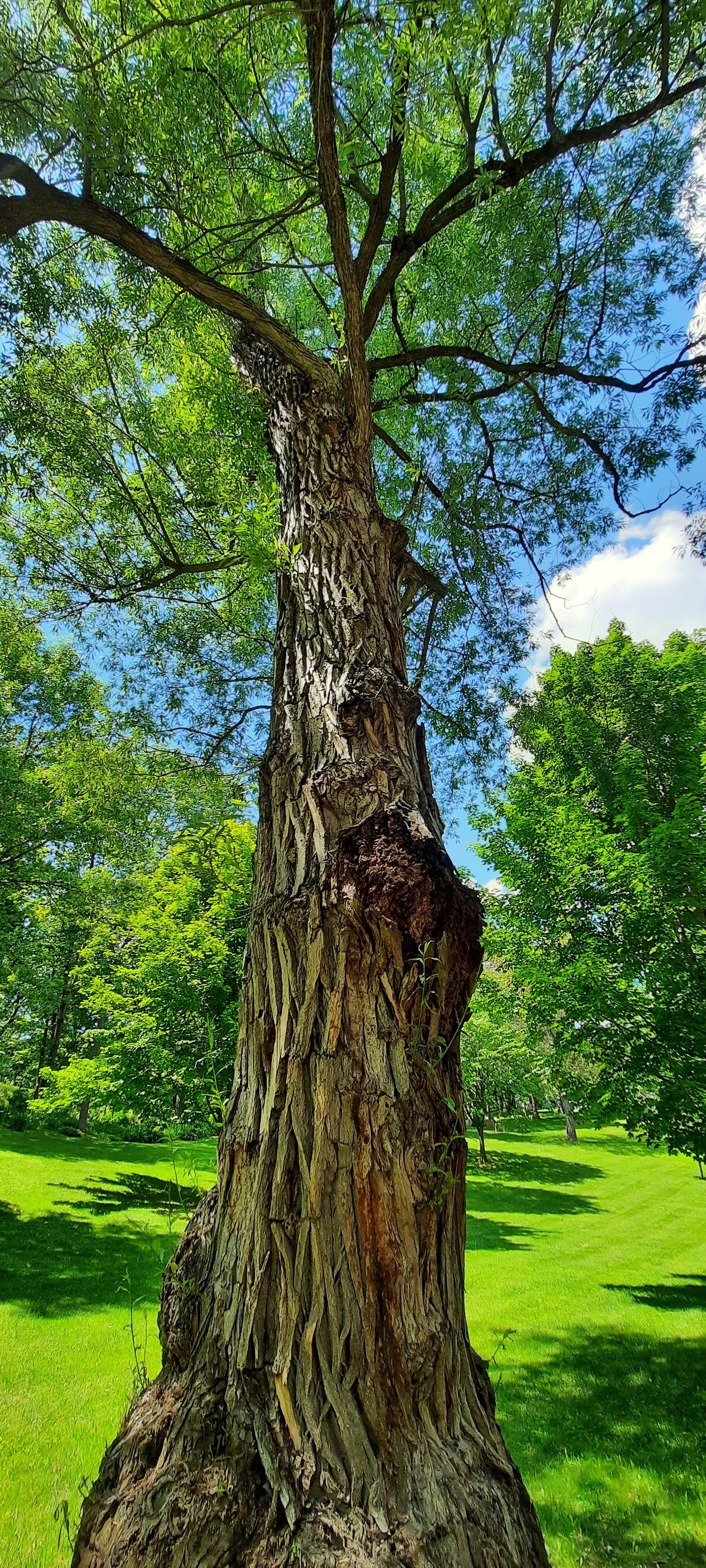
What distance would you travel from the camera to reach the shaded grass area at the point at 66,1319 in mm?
3268

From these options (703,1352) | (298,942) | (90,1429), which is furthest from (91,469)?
(703,1352)

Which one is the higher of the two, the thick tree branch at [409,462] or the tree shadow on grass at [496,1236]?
the thick tree branch at [409,462]

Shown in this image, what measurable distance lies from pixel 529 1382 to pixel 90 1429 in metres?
4.01

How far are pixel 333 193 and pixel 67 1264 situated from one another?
11037 millimetres

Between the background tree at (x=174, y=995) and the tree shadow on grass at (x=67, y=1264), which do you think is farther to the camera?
the background tree at (x=174, y=995)

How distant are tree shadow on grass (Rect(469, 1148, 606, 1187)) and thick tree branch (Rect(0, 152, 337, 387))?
2173 cm

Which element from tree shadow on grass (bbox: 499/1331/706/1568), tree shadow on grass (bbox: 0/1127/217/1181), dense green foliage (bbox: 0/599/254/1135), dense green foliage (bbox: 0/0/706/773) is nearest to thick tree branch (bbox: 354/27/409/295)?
dense green foliage (bbox: 0/0/706/773)

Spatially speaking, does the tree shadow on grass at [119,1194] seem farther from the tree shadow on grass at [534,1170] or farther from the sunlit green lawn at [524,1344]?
the tree shadow on grass at [534,1170]

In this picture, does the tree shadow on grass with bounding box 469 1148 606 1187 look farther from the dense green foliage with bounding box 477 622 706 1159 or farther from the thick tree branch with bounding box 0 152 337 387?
the thick tree branch with bounding box 0 152 337 387

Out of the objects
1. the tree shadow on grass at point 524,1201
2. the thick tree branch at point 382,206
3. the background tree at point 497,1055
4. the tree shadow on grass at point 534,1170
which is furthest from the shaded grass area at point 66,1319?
the tree shadow on grass at point 534,1170

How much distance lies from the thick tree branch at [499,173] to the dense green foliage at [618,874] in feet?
11.0

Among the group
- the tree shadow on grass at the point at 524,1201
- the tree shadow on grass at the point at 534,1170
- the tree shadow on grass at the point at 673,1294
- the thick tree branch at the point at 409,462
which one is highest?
the thick tree branch at the point at 409,462

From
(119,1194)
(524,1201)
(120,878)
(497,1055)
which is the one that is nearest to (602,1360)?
(119,1194)

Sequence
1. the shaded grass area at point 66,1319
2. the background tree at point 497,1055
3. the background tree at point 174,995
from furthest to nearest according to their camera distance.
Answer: the background tree at point 497,1055 < the background tree at point 174,995 < the shaded grass area at point 66,1319
